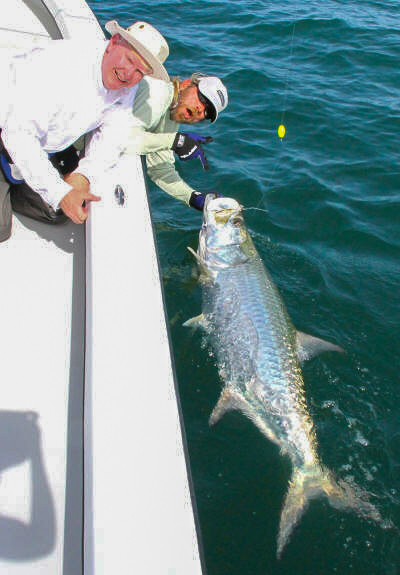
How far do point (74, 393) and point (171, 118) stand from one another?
2.84 m

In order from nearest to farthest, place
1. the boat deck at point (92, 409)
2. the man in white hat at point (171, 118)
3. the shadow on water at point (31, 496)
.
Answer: the boat deck at point (92, 409)
the shadow on water at point (31, 496)
the man in white hat at point (171, 118)

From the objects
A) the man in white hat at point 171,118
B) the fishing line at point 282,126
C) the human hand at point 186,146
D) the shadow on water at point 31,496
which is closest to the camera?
the shadow on water at point 31,496

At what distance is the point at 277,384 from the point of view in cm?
291

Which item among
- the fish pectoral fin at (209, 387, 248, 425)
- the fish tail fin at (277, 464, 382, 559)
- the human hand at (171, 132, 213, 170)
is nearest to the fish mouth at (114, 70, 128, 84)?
the human hand at (171, 132, 213, 170)

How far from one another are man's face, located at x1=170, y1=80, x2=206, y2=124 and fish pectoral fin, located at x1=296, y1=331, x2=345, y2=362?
205 cm

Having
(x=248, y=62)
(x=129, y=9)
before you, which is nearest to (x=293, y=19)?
(x=248, y=62)

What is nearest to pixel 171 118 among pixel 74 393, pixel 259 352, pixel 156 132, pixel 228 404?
pixel 156 132

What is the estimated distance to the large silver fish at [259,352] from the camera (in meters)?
2.55

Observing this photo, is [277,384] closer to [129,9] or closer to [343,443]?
[343,443]

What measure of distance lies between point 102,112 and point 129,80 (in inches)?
14.4

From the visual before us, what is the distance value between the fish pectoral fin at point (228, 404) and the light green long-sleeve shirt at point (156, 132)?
2.08 metres

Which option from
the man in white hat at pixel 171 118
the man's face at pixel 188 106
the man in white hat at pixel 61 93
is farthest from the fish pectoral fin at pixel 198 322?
the man's face at pixel 188 106

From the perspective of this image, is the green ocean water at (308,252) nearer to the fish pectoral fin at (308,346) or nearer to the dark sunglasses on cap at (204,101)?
the fish pectoral fin at (308,346)

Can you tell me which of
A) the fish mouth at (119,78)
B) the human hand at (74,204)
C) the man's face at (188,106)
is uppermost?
the fish mouth at (119,78)
